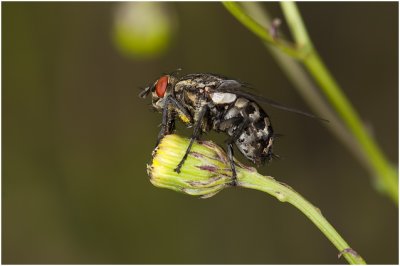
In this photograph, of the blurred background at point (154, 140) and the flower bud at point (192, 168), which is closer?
the flower bud at point (192, 168)

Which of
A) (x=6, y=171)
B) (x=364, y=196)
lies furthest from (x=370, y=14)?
(x=6, y=171)

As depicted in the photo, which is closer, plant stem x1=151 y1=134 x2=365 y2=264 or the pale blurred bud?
plant stem x1=151 y1=134 x2=365 y2=264

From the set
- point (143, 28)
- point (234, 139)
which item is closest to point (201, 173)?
point (234, 139)

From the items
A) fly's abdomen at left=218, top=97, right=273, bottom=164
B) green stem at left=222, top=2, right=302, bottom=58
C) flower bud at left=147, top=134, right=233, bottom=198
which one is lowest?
flower bud at left=147, top=134, right=233, bottom=198

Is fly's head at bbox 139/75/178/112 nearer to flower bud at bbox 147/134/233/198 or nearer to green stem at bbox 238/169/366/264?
flower bud at bbox 147/134/233/198

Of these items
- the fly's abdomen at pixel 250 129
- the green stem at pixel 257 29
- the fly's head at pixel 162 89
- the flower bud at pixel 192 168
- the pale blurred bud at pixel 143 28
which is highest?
the pale blurred bud at pixel 143 28

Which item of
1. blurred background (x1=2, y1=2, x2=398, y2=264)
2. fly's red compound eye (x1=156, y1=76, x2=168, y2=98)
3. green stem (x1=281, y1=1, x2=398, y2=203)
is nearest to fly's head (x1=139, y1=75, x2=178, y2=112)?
fly's red compound eye (x1=156, y1=76, x2=168, y2=98)

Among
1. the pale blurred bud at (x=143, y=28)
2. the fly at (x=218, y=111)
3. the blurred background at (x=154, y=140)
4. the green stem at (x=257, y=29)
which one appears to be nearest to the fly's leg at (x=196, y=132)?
the fly at (x=218, y=111)

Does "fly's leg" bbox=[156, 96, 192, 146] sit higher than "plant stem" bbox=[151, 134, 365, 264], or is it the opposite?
"fly's leg" bbox=[156, 96, 192, 146]

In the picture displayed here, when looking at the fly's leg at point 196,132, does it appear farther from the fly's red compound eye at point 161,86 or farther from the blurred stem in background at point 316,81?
the blurred stem in background at point 316,81
